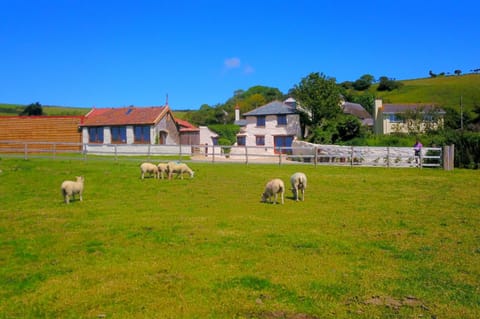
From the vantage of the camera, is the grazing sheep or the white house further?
the white house

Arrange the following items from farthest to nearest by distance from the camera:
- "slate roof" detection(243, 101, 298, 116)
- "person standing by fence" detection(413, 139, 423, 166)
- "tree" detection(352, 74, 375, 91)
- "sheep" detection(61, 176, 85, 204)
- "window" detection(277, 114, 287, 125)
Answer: "tree" detection(352, 74, 375, 91) → "window" detection(277, 114, 287, 125) → "slate roof" detection(243, 101, 298, 116) → "person standing by fence" detection(413, 139, 423, 166) → "sheep" detection(61, 176, 85, 204)

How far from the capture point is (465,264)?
323 inches

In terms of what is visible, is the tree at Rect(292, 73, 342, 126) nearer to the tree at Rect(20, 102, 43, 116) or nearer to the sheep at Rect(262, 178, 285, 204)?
the sheep at Rect(262, 178, 285, 204)

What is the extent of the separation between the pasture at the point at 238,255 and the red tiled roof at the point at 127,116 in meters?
30.7

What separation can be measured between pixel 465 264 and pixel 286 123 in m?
46.5

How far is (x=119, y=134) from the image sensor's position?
4881cm

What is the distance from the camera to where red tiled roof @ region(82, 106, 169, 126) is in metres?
48.0

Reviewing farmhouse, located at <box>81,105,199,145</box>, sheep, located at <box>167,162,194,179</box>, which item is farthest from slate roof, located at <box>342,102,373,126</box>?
sheep, located at <box>167,162,194,179</box>

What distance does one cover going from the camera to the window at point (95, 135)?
4909 centimetres

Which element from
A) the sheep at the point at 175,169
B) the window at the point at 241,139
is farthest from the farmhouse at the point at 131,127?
the sheep at the point at 175,169

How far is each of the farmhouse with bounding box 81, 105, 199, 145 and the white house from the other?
982 centimetres

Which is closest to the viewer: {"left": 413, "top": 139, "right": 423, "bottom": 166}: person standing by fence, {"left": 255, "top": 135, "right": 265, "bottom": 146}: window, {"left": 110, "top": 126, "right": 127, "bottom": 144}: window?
{"left": 413, "top": 139, "right": 423, "bottom": 166}: person standing by fence

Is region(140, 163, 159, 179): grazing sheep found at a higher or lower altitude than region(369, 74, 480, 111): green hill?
lower

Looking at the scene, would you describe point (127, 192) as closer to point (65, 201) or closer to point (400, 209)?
point (65, 201)
